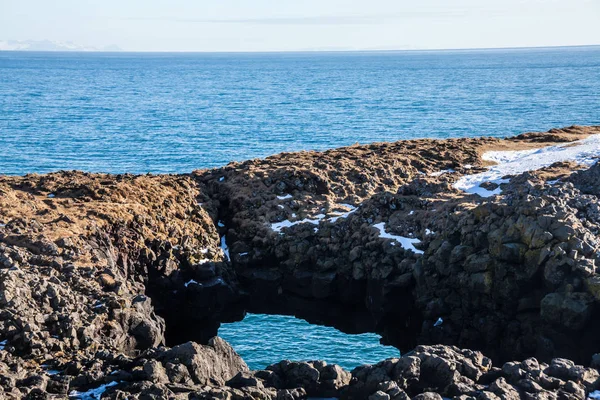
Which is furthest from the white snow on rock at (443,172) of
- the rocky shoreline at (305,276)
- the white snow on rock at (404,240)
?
the white snow on rock at (404,240)

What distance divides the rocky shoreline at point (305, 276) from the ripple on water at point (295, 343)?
40.3 inches

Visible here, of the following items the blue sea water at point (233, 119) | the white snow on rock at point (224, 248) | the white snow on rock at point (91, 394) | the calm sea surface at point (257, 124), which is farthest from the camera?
the blue sea water at point (233, 119)

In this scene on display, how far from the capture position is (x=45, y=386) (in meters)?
23.9

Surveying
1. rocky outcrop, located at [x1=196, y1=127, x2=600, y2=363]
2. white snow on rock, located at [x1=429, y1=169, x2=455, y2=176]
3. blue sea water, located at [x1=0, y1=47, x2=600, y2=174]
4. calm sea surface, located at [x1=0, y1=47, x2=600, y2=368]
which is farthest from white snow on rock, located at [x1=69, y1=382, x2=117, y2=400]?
blue sea water, located at [x1=0, y1=47, x2=600, y2=174]

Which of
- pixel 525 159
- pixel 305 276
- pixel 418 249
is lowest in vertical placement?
pixel 305 276

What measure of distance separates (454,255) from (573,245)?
5.84m

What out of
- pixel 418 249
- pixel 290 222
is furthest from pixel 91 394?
pixel 290 222

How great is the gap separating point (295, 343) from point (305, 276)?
3797 millimetres

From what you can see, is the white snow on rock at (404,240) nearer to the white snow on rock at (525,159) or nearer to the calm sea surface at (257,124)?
the calm sea surface at (257,124)

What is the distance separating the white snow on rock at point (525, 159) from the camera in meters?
49.2

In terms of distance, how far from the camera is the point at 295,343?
42.0m

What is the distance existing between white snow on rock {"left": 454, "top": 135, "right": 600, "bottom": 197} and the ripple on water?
40.8 ft

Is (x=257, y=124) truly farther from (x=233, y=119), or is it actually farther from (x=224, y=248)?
(x=224, y=248)

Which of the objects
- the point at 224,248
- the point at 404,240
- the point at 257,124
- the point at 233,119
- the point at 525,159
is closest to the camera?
the point at 404,240
